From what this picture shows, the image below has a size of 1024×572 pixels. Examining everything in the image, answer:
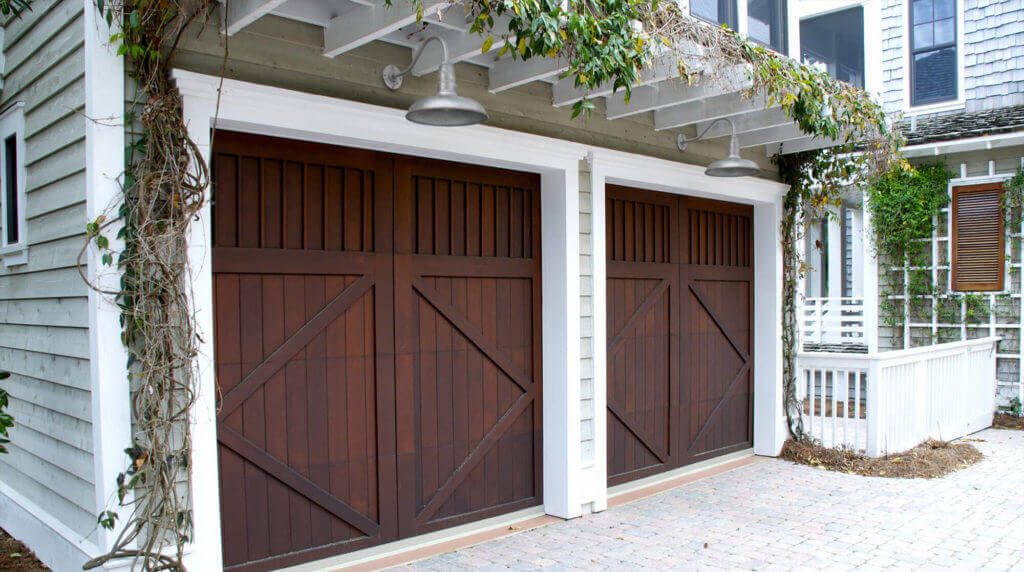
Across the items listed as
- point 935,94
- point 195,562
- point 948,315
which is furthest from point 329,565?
point 935,94

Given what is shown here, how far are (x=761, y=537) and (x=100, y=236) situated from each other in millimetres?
3765

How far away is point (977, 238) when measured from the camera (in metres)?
7.72

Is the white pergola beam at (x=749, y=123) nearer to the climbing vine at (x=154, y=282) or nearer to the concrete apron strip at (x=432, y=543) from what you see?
the concrete apron strip at (x=432, y=543)

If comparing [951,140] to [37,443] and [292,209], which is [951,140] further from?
[37,443]

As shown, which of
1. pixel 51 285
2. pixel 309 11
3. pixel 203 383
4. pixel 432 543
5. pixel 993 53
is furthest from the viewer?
pixel 993 53

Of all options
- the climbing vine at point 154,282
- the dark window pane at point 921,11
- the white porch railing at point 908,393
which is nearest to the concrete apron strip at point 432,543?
the climbing vine at point 154,282

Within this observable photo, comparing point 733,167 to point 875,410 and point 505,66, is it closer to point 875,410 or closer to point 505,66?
point 505,66

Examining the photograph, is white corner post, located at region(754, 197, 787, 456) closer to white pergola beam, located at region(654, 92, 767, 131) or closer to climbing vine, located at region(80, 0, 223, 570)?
white pergola beam, located at region(654, 92, 767, 131)

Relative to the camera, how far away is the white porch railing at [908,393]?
19.1 ft

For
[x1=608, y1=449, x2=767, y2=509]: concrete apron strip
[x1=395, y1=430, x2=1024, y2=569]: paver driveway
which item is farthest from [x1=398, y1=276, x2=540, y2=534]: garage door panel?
[x1=608, y1=449, x2=767, y2=509]: concrete apron strip

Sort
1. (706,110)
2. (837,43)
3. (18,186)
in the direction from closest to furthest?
(18,186) < (706,110) < (837,43)

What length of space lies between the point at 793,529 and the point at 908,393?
8.11 feet

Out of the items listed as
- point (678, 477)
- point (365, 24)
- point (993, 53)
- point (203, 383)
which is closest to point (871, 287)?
point (993, 53)

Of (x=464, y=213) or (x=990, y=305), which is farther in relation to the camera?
(x=990, y=305)
